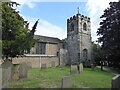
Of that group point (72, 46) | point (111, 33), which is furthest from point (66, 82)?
point (72, 46)

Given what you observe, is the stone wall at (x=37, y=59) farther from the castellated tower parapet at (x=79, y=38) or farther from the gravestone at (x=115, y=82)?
the gravestone at (x=115, y=82)

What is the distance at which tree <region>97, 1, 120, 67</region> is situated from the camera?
1669 centimetres

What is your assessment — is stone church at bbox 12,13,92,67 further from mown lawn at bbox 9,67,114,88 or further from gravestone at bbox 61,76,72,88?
gravestone at bbox 61,76,72,88

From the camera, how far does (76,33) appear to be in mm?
28766

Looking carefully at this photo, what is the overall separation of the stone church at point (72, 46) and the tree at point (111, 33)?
8.78 metres

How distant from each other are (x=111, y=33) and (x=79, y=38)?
1128 cm

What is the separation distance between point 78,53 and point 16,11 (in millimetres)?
19569

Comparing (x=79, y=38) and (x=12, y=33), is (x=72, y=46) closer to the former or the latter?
(x=79, y=38)

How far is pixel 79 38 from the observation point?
2822 centimetres

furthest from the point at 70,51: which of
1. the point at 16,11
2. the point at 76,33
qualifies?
the point at 16,11

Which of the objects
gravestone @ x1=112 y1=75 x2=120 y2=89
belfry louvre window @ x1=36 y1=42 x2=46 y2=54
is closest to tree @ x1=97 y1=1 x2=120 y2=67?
gravestone @ x1=112 y1=75 x2=120 y2=89

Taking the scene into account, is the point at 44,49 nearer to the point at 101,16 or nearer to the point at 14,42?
the point at 101,16

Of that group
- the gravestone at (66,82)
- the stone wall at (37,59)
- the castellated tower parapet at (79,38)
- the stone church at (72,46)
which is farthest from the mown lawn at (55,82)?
the castellated tower parapet at (79,38)

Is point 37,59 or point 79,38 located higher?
point 79,38
